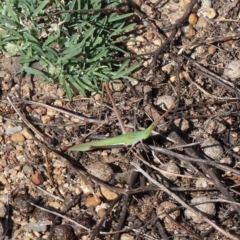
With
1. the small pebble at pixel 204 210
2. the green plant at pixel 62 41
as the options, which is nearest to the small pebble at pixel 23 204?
the green plant at pixel 62 41

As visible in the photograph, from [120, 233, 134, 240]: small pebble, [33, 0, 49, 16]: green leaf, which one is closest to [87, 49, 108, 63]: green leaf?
[33, 0, 49, 16]: green leaf

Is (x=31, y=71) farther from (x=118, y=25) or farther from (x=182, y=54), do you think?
(x=182, y=54)

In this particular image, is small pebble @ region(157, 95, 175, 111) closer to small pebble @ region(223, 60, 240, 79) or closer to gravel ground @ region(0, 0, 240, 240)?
gravel ground @ region(0, 0, 240, 240)

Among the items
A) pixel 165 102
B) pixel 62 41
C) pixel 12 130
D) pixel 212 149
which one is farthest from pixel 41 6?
pixel 212 149

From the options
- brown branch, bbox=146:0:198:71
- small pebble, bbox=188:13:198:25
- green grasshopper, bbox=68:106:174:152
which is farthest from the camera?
small pebble, bbox=188:13:198:25

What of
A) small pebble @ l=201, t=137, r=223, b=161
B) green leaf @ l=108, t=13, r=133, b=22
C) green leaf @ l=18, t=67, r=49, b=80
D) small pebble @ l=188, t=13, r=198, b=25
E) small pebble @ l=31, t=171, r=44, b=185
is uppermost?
green leaf @ l=108, t=13, r=133, b=22

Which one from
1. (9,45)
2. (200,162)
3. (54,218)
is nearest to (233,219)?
(200,162)

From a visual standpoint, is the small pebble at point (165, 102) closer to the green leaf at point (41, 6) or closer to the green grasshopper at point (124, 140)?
the green grasshopper at point (124, 140)
